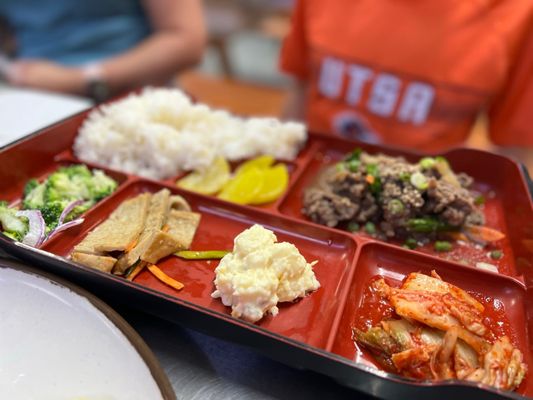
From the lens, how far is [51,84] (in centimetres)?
272

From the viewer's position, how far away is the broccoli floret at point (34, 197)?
152 centimetres

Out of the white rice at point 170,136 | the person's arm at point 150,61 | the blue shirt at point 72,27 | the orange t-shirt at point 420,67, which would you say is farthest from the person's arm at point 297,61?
the blue shirt at point 72,27

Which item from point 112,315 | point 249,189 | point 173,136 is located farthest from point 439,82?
point 112,315

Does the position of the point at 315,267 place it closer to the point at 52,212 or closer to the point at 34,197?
the point at 52,212

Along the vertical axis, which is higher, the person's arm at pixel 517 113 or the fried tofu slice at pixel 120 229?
the person's arm at pixel 517 113

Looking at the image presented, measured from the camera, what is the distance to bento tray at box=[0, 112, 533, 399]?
3.46 ft

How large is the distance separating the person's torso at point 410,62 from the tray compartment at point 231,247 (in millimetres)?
1313

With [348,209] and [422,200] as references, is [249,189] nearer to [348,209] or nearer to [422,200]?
[348,209]

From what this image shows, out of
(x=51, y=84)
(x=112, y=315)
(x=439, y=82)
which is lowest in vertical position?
(x=51, y=84)

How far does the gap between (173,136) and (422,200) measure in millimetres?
1054

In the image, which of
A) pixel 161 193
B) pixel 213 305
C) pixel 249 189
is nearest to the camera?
pixel 213 305

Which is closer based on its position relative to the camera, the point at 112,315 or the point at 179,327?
the point at 112,315

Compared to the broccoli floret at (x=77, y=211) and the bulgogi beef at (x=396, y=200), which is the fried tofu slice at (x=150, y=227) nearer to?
the broccoli floret at (x=77, y=211)

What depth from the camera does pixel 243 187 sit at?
177 centimetres
